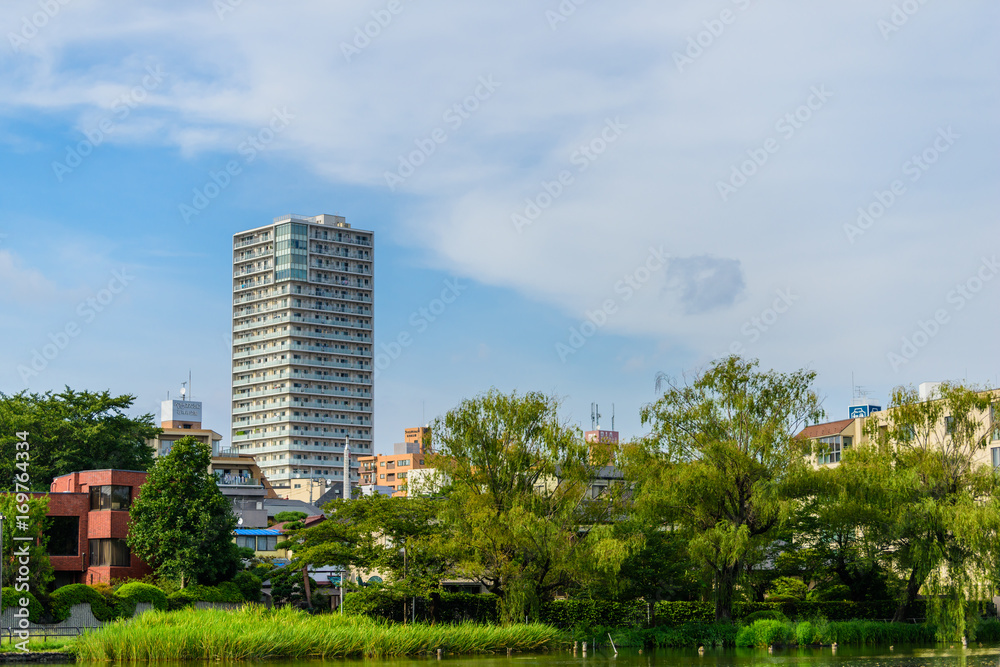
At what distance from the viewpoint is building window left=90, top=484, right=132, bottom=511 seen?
63.5 metres

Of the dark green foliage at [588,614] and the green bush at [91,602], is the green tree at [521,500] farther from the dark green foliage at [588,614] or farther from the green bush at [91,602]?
the green bush at [91,602]

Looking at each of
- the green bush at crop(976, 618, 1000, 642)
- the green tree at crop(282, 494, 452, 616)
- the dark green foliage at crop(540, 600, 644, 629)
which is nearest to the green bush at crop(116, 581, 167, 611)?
the green tree at crop(282, 494, 452, 616)

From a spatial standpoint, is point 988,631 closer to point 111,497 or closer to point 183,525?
point 183,525

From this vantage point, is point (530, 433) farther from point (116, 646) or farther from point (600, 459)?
point (116, 646)

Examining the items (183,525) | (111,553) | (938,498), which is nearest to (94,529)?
(111,553)

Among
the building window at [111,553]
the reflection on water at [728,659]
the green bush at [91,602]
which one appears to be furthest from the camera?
the building window at [111,553]

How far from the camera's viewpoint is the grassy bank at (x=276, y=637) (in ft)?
147

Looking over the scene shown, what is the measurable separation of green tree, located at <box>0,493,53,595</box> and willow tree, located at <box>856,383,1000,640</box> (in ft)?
141

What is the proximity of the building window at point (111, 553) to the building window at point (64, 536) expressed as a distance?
118cm

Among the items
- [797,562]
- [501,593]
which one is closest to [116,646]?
[501,593]

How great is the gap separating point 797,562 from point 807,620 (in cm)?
723

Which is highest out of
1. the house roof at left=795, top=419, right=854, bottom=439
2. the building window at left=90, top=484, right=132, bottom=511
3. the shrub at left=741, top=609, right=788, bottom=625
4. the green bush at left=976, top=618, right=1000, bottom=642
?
the house roof at left=795, top=419, right=854, bottom=439

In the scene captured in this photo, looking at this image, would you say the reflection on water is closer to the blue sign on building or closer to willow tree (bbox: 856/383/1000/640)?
willow tree (bbox: 856/383/1000/640)

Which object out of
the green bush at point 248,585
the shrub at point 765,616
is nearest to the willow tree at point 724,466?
the shrub at point 765,616
